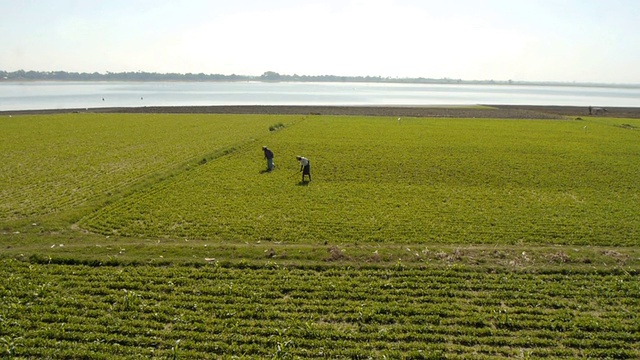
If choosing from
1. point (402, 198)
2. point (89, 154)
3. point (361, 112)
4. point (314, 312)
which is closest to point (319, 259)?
point (314, 312)

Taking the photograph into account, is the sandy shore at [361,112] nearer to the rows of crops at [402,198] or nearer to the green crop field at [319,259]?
the rows of crops at [402,198]

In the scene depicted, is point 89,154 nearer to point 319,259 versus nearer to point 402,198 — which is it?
point 402,198

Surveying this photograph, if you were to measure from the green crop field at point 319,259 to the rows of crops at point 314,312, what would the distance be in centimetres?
5

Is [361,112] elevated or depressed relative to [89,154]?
elevated

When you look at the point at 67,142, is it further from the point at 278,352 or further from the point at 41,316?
the point at 278,352

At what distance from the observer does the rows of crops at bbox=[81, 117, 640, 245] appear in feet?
55.5

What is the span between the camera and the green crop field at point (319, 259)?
32.7ft

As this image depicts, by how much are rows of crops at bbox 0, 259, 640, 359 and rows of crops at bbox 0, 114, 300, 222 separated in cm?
950

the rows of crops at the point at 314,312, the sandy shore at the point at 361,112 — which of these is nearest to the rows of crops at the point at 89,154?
the rows of crops at the point at 314,312

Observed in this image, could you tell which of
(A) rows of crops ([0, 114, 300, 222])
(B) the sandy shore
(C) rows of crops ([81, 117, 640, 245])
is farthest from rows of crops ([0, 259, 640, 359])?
(B) the sandy shore

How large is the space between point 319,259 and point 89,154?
27.7 m

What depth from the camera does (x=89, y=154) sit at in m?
33.5

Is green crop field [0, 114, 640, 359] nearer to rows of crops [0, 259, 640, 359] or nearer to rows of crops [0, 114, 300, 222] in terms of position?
rows of crops [0, 259, 640, 359]

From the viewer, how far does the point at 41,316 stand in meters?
10.4
